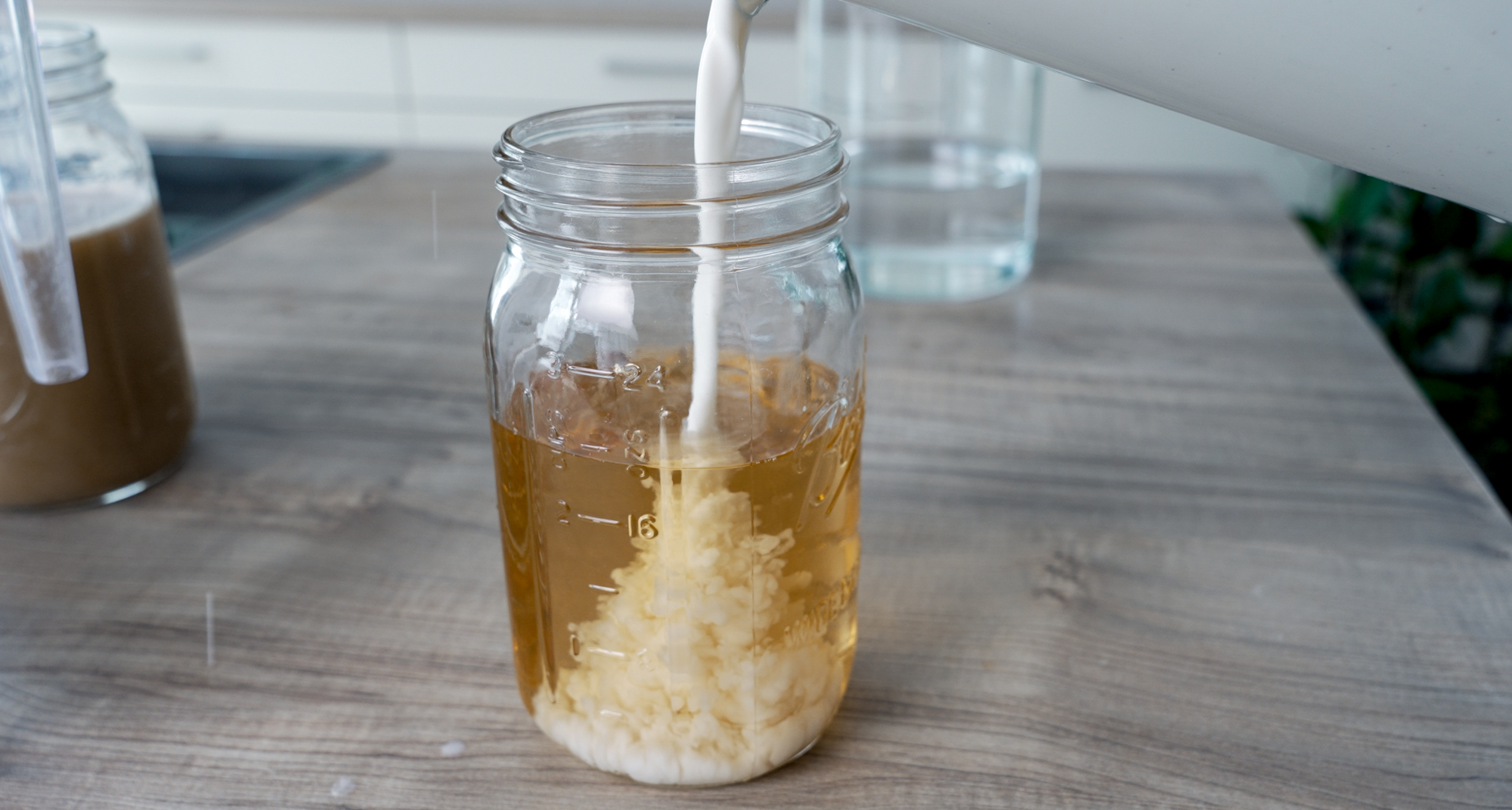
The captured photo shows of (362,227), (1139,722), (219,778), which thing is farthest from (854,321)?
(362,227)

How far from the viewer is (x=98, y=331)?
63 centimetres

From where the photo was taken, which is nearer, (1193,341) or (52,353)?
(52,353)

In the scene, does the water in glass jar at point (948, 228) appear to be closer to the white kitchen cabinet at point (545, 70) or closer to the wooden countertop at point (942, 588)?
the wooden countertop at point (942, 588)

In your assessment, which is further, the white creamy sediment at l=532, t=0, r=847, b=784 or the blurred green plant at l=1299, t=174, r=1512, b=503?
the blurred green plant at l=1299, t=174, r=1512, b=503

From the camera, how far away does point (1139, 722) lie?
49 cm

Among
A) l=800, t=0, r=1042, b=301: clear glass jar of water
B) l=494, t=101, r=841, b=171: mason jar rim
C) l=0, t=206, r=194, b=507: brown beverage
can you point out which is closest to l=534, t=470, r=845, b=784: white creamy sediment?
l=494, t=101, r=841, b=171: mason jar rim

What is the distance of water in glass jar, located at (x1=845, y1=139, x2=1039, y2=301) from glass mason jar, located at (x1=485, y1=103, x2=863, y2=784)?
580mm

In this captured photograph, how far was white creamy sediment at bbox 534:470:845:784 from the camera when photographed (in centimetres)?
43

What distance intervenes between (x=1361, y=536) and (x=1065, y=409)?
0.70 ft

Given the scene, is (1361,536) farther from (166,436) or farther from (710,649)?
(166,436)

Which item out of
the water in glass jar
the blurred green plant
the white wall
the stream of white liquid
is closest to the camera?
the stream of white liquid

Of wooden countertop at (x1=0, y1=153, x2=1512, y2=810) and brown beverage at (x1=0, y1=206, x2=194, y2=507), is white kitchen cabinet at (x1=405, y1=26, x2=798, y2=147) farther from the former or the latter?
brown beverage at (x1=0, y1=206, x2=194, y2=507)

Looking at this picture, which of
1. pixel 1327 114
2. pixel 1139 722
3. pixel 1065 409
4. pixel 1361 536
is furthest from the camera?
pixel 1065 409

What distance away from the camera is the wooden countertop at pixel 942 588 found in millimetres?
467
